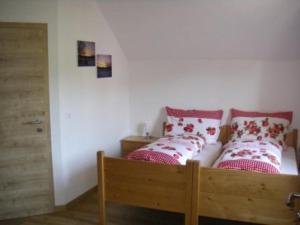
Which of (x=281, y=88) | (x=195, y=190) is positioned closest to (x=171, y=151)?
(x=195, y=190)

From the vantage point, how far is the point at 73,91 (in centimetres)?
340

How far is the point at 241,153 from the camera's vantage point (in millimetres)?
3051

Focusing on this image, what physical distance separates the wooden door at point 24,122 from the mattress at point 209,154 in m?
1.54

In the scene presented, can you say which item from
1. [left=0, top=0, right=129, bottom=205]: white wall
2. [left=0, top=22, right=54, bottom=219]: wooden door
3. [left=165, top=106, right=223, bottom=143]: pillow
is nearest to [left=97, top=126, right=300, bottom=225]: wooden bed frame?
[left=0, top=0, right=129, bottom=205]: white wall

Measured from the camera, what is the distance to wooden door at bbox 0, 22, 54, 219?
3096 millimetres

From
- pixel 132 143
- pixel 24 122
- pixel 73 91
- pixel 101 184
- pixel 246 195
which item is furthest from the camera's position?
pixel 132 143

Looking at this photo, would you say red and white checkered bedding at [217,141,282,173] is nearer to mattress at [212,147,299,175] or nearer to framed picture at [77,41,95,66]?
mattress at [212,147,299,175]

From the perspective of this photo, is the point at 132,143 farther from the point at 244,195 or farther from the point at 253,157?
the point at 244,195

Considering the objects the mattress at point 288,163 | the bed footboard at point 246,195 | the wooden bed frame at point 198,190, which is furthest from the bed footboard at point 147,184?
the mattress at point 288,163

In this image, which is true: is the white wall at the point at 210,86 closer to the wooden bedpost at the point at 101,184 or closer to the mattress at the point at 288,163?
the mattress at the point at 288,163

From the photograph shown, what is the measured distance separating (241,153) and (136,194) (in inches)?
41.5

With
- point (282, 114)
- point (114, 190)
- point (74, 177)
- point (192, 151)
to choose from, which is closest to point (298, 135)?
point (282, 114)

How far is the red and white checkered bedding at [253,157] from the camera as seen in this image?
9.05ft

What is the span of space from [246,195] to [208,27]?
2031 mm
